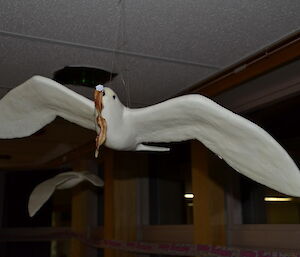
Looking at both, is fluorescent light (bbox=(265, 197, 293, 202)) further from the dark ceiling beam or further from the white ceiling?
the white ceiling

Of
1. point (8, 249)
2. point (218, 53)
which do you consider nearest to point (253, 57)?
point (218, 53)

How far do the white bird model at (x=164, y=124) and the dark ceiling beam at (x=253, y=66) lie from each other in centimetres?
93

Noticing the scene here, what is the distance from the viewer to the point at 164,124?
1.27 meters

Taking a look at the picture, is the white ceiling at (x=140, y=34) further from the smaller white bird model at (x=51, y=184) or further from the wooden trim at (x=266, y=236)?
the wooden trim at (x=266, y=236)

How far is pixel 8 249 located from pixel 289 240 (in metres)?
4.59

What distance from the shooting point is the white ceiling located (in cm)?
164

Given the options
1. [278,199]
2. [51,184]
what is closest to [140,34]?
[51,184]

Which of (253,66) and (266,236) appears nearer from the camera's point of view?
(253,66)

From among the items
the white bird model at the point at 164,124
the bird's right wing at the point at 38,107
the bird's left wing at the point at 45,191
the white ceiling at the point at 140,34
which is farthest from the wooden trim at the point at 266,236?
the bird's right wing at the point at 38,107

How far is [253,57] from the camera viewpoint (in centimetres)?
217

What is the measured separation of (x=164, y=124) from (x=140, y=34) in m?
0.70

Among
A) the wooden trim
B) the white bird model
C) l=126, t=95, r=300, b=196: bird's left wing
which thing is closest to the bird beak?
the white bird model

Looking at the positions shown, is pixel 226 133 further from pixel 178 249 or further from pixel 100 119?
pixel 178 249

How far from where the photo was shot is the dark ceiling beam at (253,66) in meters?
2.00
